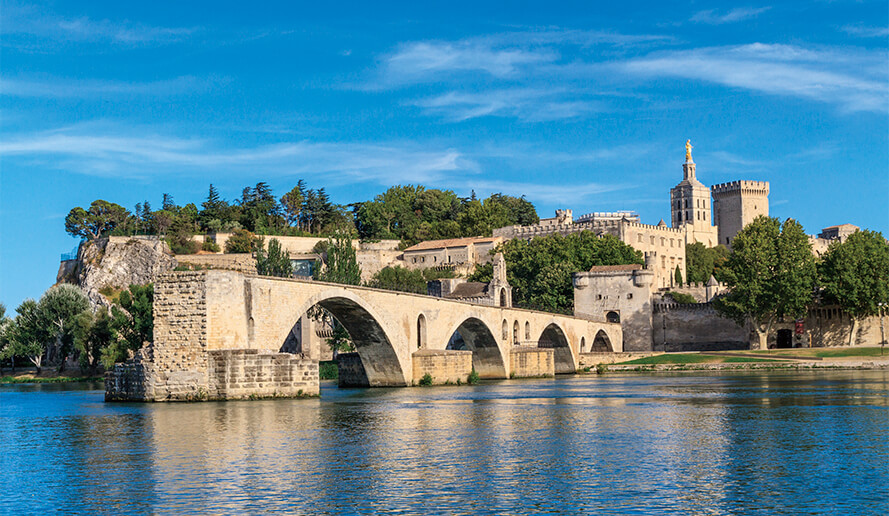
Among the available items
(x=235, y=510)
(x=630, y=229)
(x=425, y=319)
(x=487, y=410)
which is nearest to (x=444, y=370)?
(x=425, y=319)

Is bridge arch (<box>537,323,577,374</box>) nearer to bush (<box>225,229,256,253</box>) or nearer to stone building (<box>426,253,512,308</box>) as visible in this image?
stone building (<box>426,253,512,308</box>)

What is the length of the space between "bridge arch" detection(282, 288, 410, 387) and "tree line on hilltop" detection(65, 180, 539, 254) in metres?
60.9

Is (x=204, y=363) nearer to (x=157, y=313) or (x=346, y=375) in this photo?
(x=157, y=313)

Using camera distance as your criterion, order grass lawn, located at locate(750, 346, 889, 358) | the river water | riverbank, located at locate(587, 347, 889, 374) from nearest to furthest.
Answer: the river water
riverbank, located at locate(587, 347, 889, 374)
grass lawn, located at locate(750, 346, 889, 358)

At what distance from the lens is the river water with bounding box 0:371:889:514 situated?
18453 mm

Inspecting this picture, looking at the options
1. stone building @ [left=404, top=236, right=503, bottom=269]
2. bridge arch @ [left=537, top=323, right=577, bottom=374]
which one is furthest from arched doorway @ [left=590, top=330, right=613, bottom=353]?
stone building @ [left=404, top=236, right=503, bottom=269]

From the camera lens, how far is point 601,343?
95.8m

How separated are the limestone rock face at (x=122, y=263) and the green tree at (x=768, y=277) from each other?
57.1m

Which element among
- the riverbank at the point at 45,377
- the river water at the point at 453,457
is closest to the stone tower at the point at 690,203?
the riverbank at the point at 45,377

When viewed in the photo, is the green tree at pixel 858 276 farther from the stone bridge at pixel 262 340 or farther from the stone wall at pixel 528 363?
the stone bridge at pixel 262 340

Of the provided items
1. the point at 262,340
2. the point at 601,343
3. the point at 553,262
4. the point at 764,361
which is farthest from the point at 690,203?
the point at 262,340

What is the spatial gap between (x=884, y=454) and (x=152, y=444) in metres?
18.3

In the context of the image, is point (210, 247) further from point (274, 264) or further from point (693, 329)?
point (693, 329)

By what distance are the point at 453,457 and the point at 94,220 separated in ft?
Result: 352
